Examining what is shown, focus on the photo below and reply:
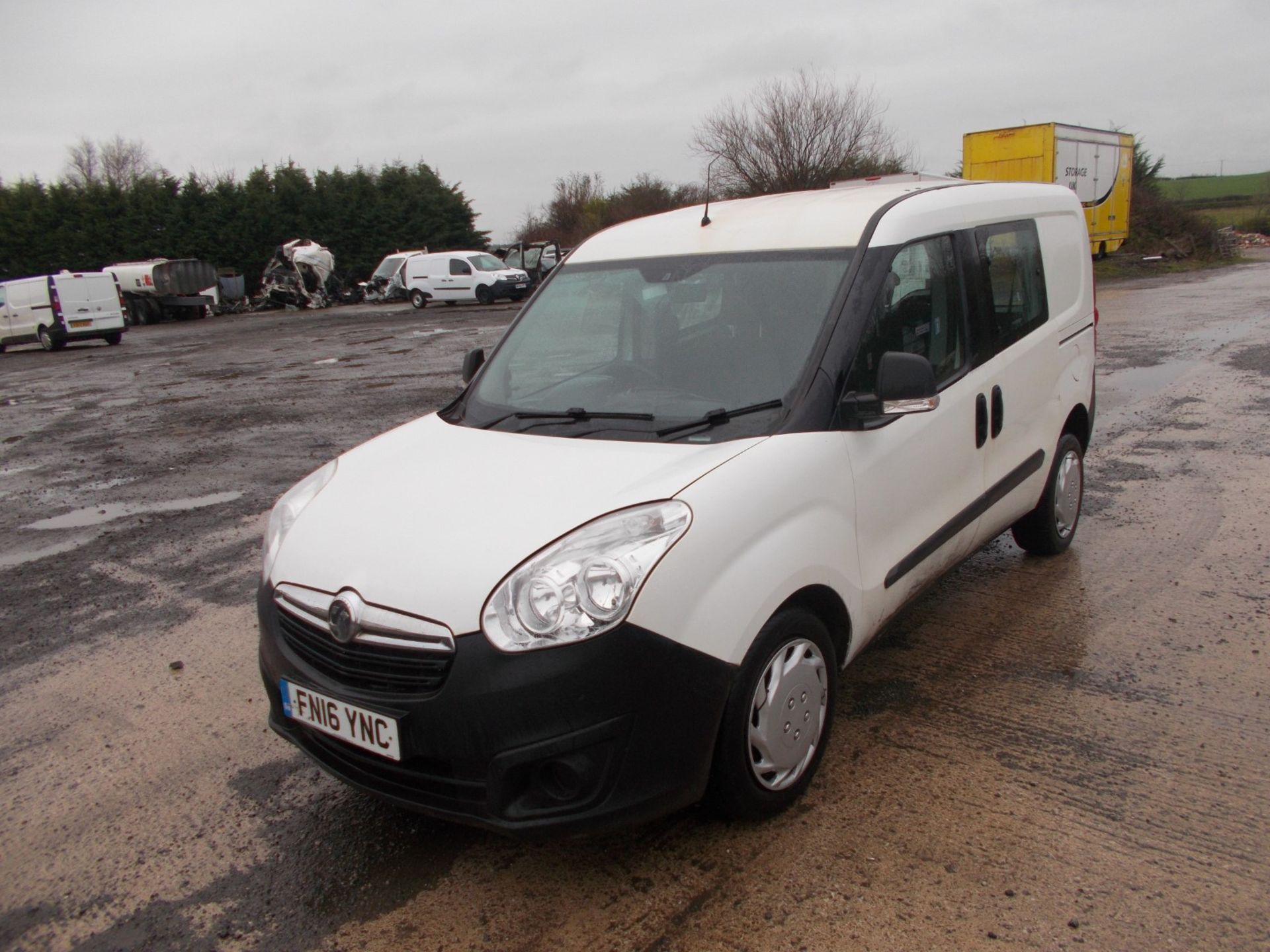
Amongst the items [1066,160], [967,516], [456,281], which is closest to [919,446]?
[967,516]

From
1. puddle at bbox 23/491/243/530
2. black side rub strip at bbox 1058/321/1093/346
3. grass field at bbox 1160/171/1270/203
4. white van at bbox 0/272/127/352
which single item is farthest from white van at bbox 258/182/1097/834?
grass field at bbox 1160/171/1270/203

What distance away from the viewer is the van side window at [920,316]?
3.28 metres

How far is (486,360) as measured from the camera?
416 centimetres

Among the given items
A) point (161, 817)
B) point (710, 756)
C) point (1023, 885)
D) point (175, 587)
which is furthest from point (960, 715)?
point (175, 587)

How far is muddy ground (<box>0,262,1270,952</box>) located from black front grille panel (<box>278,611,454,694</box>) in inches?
25.7

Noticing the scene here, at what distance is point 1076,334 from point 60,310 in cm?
2724

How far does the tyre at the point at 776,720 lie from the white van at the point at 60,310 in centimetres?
2786

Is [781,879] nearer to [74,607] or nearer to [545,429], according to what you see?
[545,429]

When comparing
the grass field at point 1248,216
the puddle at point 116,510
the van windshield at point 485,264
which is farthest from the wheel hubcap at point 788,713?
the grass field at point 1248,216

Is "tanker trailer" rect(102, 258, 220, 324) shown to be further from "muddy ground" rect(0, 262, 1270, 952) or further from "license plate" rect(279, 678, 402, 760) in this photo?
"license plate" rect(279, 678, 402, 760)

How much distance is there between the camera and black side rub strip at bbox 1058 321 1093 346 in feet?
15.4

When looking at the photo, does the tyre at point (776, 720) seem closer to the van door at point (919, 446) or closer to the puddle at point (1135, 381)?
the van door at point (919, 446)

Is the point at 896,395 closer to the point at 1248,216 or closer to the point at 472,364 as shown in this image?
the point at 472,364

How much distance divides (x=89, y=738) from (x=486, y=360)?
7.08 feet
